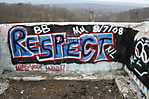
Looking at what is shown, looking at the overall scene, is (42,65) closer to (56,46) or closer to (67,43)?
(56,46)

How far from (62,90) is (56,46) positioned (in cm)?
190

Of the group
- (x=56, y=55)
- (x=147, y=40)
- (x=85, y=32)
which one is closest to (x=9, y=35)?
(x=56, y=55)

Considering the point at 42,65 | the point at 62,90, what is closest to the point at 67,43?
the point at 42,65

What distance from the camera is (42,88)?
1062 cm

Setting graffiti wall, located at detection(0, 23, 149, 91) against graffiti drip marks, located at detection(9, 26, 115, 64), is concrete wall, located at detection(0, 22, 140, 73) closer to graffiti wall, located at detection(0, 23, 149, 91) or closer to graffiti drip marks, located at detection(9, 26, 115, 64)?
graffiti wall, located at detection(0, 23, 149, 91)

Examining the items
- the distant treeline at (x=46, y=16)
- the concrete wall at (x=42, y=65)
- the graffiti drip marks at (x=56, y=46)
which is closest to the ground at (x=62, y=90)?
the concrete wall at (x=42, y=65)

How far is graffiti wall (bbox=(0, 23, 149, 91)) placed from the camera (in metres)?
11.7

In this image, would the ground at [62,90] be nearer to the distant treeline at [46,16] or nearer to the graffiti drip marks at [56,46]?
the graffiti drip marks at [56,46]

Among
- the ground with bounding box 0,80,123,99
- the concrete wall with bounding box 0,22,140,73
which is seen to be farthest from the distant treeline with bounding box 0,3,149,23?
the ground with bounding box 0,80,123,99

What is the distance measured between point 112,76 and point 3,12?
25760 mm

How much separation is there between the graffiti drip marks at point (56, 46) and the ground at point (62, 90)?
3.32 ft

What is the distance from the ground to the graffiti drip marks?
1012mm

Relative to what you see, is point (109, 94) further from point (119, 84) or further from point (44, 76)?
point (44, 76)

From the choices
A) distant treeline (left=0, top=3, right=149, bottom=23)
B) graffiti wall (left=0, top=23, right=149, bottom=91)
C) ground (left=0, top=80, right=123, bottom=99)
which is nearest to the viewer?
ground (left=0, top=80, right=123, bottom=99)
